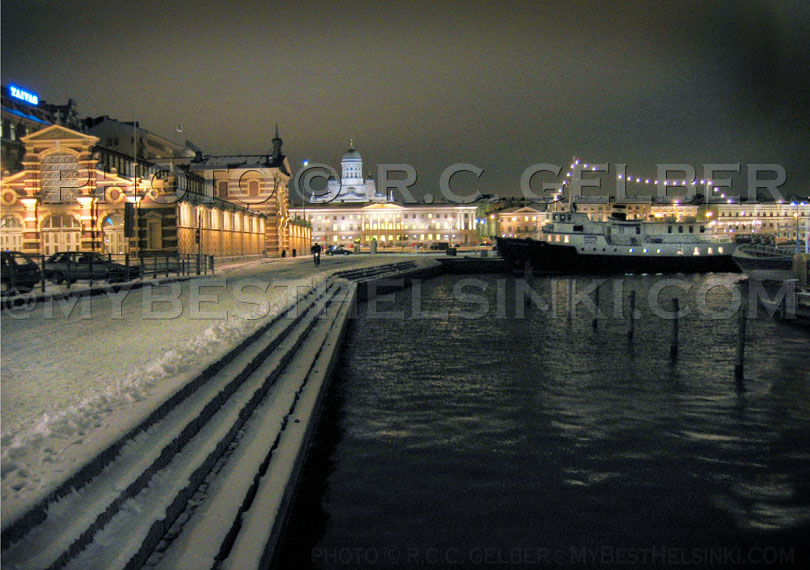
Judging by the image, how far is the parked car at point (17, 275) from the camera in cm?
1847

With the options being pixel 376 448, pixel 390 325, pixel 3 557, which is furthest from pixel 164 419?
pixel 390 325

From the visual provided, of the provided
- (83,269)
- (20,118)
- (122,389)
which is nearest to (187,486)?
(122,389)

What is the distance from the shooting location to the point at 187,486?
5.51 metres

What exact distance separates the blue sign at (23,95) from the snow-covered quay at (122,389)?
2177 inches

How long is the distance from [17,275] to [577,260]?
5116 centimetres

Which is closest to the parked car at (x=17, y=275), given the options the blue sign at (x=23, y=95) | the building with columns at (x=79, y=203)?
the building with columns at (x=79, y=203)

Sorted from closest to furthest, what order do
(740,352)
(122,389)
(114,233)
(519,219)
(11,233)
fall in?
(122,389) → (740,352) → (11,233) → (114,233) → (519,219)

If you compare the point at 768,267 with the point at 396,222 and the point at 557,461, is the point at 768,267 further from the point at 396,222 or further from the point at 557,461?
the point at 396,222

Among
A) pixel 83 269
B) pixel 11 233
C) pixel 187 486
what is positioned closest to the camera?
Answer: pixel 187 486

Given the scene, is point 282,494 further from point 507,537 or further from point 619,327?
point 619,327

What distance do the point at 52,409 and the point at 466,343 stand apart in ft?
46.0

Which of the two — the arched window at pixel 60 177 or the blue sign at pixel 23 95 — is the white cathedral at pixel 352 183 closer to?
the blue sign at pixel 23 95

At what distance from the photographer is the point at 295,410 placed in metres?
9.54

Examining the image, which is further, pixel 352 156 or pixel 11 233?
pixel 352 156
